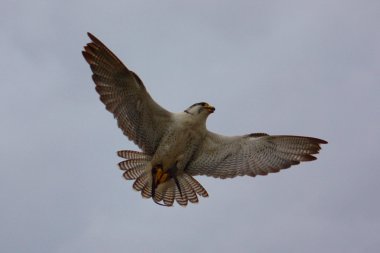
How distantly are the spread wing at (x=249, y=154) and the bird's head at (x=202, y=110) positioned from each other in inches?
25.3

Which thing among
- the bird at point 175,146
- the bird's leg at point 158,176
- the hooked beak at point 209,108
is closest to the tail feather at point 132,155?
the bird at point 175,146

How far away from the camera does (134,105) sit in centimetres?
1553

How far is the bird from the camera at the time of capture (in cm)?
1527

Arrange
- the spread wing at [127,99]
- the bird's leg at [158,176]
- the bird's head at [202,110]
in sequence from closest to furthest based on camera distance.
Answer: the spread wing at [127,99]
the bird's head at [202,110]
the bird's leg at [158,176]

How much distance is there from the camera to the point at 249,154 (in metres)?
16.4

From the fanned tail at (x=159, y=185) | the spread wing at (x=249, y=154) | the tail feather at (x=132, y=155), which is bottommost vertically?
the fanned tail at (x=159, y=185)

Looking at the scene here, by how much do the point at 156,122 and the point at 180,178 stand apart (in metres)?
1.43

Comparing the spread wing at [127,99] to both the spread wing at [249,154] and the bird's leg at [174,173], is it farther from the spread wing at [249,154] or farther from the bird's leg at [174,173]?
the spread wing at [249,154]

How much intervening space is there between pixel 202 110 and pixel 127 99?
1.52 metres

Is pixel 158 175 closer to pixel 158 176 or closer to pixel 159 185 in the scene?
pixel 158 176

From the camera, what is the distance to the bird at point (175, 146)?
15273 millimetres

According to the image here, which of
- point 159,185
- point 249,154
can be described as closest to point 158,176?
point 159,185

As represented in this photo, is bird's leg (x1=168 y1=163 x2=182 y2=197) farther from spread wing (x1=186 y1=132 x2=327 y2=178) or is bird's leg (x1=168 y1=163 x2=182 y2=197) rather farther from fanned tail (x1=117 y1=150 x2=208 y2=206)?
spread wing (x1=186 y1=132 x2=327 y2=178)

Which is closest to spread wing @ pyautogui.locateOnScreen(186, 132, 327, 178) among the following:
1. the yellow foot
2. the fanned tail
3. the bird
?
the bird
